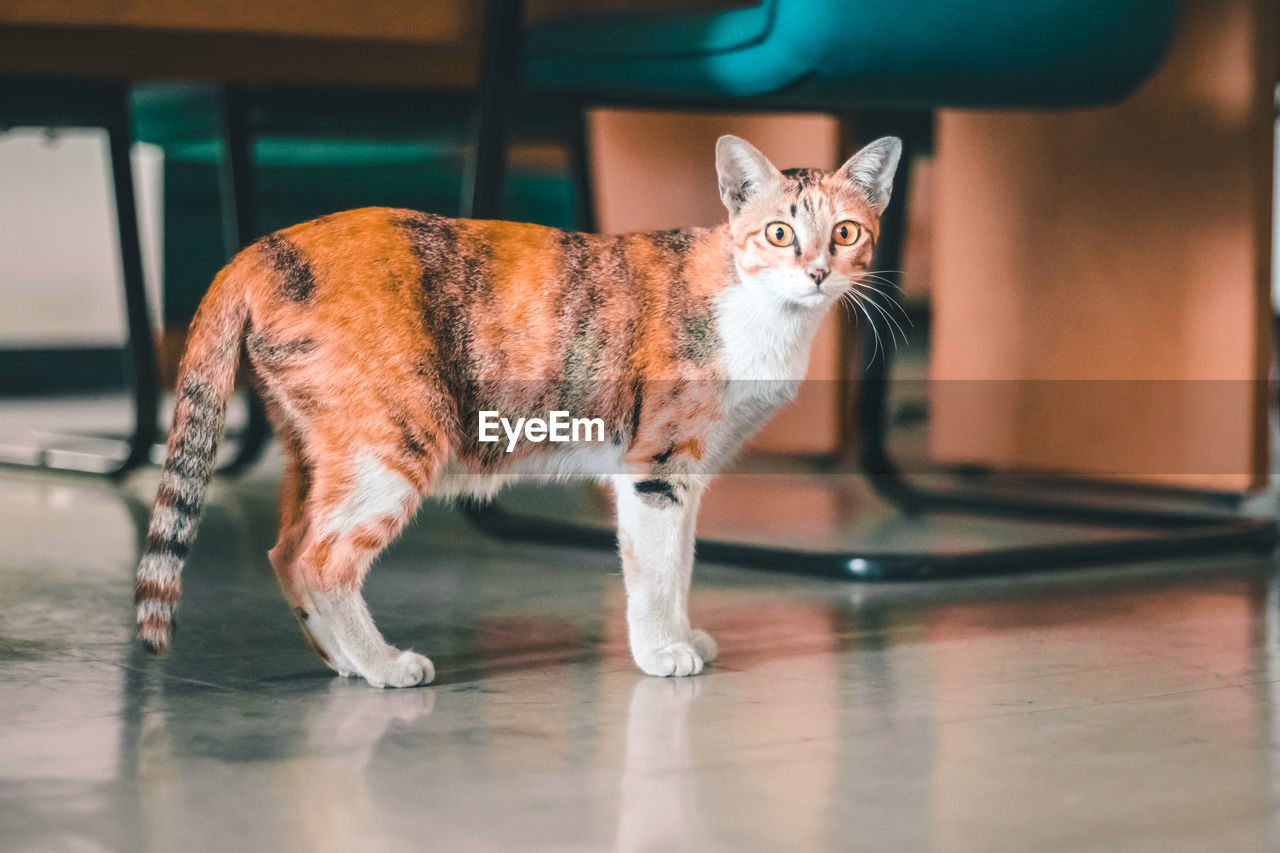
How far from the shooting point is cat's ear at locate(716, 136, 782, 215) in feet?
4.75

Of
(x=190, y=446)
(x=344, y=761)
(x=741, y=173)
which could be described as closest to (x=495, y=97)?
(x=741, y=173)

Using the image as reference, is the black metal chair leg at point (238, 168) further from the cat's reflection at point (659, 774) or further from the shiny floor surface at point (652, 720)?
the cat's reflection at point (659, 774)

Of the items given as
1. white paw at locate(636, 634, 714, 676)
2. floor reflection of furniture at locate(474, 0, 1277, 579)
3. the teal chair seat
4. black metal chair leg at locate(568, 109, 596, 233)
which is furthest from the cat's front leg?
black metal chair leg at locate(568, 109, 596, 233)

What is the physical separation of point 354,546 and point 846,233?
0.54m

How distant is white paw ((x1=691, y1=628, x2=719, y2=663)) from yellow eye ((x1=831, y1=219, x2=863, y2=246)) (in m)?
0.40

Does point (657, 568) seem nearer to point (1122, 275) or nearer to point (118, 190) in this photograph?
point (1122, 275)

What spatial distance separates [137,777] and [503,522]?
1.17 metres

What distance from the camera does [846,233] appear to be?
4.77 feet

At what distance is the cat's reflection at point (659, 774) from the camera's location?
3.09 ft

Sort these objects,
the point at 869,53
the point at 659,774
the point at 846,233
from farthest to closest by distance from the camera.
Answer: the point at 869,53 < the point at 846,233 < the point at 659,774

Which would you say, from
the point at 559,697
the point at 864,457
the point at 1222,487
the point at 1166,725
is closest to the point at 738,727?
the point at 559,697

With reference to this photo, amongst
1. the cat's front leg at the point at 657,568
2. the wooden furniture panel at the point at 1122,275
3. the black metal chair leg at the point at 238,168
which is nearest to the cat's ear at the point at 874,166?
the cat's front leg at the point at 657,568

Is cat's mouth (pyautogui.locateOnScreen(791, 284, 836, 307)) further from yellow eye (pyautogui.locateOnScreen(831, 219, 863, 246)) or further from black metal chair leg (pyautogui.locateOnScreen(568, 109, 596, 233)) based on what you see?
black metal chair leg (pyautogui.locateOnScreen(568, 109, 596, 233))

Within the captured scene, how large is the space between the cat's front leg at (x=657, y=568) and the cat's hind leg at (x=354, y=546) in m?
0.20
